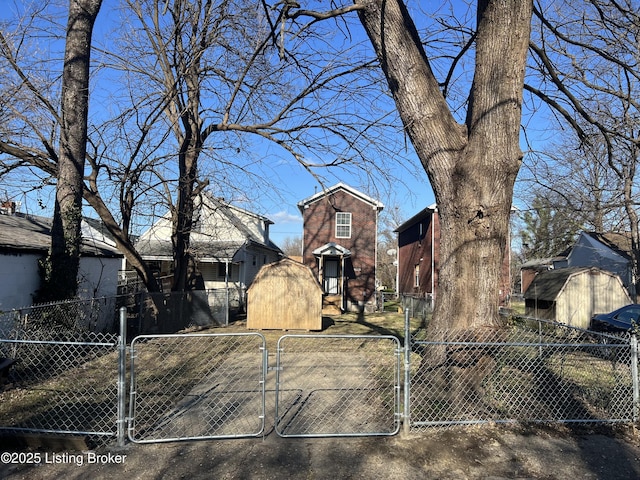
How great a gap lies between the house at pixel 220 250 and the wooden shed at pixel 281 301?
3018 millimetres

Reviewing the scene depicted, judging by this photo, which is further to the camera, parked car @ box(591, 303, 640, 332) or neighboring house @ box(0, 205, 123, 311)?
parked car @ box(591, 303, 640, 332)

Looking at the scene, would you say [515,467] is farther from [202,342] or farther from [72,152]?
[72,152]

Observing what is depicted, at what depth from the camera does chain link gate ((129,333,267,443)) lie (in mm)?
4699

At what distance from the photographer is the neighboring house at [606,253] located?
25203 mm

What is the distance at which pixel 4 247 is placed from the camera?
913 centimetres

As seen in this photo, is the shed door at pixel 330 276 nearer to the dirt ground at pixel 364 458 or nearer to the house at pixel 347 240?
the house at pixel 347 240

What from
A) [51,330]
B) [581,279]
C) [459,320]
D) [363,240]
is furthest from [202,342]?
[363,240]

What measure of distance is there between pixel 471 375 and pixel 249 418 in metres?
2.76

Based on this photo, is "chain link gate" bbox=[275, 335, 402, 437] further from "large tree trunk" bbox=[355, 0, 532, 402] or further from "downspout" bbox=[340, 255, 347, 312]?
"downspout" bbox=[340, 255, 347, 312]

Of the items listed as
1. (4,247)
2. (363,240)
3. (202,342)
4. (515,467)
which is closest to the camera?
(515,467)

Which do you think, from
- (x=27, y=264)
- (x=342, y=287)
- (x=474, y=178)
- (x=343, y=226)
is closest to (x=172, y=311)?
(x=27, y=264)

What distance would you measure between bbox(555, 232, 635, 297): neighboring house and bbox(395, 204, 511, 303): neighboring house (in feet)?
21.7

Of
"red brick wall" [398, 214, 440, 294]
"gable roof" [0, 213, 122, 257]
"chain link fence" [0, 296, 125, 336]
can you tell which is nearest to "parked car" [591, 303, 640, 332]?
"red brick wall" [398, 214, 440, 294]

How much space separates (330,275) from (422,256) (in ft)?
21.0
